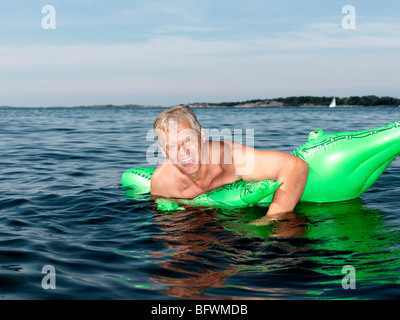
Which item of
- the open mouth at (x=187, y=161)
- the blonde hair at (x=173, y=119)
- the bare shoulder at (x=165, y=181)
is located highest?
the blonde hair at (x=173, y=119)

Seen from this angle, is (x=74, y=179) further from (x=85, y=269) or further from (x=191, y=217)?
(x=85, y=269)

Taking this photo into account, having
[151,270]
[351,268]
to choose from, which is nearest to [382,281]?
[351,268]

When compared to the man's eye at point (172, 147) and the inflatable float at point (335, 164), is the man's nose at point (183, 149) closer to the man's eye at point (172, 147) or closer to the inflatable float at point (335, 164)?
the man's eye at point (172, 147)

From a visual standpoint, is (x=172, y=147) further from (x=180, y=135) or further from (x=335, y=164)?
(x=335, y=164)

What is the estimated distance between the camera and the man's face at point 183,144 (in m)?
5.01

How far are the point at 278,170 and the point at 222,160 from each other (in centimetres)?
78

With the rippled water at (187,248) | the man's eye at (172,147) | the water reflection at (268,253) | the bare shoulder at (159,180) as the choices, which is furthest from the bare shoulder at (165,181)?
the man's eye at (172,147)

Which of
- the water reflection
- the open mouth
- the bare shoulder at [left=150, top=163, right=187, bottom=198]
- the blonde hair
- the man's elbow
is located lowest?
the water reflection

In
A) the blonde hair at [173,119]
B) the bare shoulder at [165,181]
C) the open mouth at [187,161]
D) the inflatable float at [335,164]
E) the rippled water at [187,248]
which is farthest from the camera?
the bare shoulder at [165,181]

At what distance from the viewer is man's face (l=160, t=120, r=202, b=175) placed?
16.4 ft

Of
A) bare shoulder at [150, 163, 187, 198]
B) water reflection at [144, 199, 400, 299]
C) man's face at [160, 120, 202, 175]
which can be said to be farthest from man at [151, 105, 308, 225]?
water reflection at [144, 199, 400, 299]

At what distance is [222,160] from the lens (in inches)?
221

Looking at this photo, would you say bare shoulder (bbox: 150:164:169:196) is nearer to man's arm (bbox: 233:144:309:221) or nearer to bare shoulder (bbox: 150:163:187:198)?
bare shoulder (bbox: 150:163:187:198)
